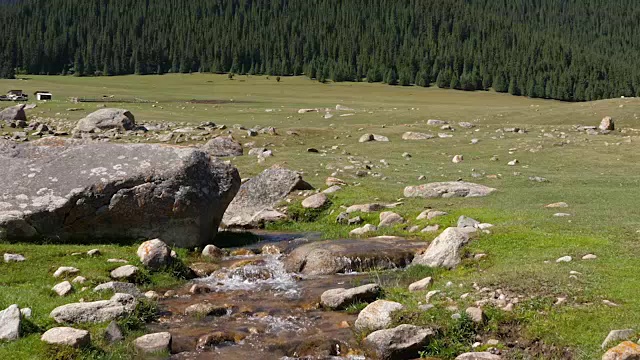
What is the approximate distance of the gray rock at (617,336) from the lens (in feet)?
43.7

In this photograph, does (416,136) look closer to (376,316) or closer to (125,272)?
(125,272)

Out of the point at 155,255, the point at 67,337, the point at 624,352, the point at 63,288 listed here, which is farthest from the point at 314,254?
the point at 624,352

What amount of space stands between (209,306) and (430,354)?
247 inches

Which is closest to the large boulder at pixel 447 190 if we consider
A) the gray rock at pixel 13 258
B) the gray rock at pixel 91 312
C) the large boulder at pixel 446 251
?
the large boulder at pixel 446 251

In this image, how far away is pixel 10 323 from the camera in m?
14.3

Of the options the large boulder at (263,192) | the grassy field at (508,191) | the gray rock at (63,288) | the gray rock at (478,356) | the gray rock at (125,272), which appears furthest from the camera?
the large boulder at (263,192)

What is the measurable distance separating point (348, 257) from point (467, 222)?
16.6 ft

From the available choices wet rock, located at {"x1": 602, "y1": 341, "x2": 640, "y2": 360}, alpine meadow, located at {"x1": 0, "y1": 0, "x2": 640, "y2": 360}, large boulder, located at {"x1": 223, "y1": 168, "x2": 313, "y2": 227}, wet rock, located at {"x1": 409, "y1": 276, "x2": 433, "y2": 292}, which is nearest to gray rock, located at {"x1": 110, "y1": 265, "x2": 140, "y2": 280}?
alpine meadow, located at {"x1": 0, "y1": 0, "x2": 640, "y2": 360}

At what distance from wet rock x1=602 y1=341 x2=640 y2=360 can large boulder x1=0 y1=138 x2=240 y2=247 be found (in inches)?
616

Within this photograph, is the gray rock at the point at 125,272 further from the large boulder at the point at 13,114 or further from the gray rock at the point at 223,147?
the large boulder at the point at 13,114

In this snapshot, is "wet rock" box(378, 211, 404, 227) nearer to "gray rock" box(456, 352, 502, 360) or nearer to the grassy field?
the grassy field

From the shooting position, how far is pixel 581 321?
14594 mm

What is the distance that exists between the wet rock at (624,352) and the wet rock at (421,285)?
247 inches

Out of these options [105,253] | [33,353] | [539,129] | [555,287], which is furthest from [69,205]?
[539,129]
